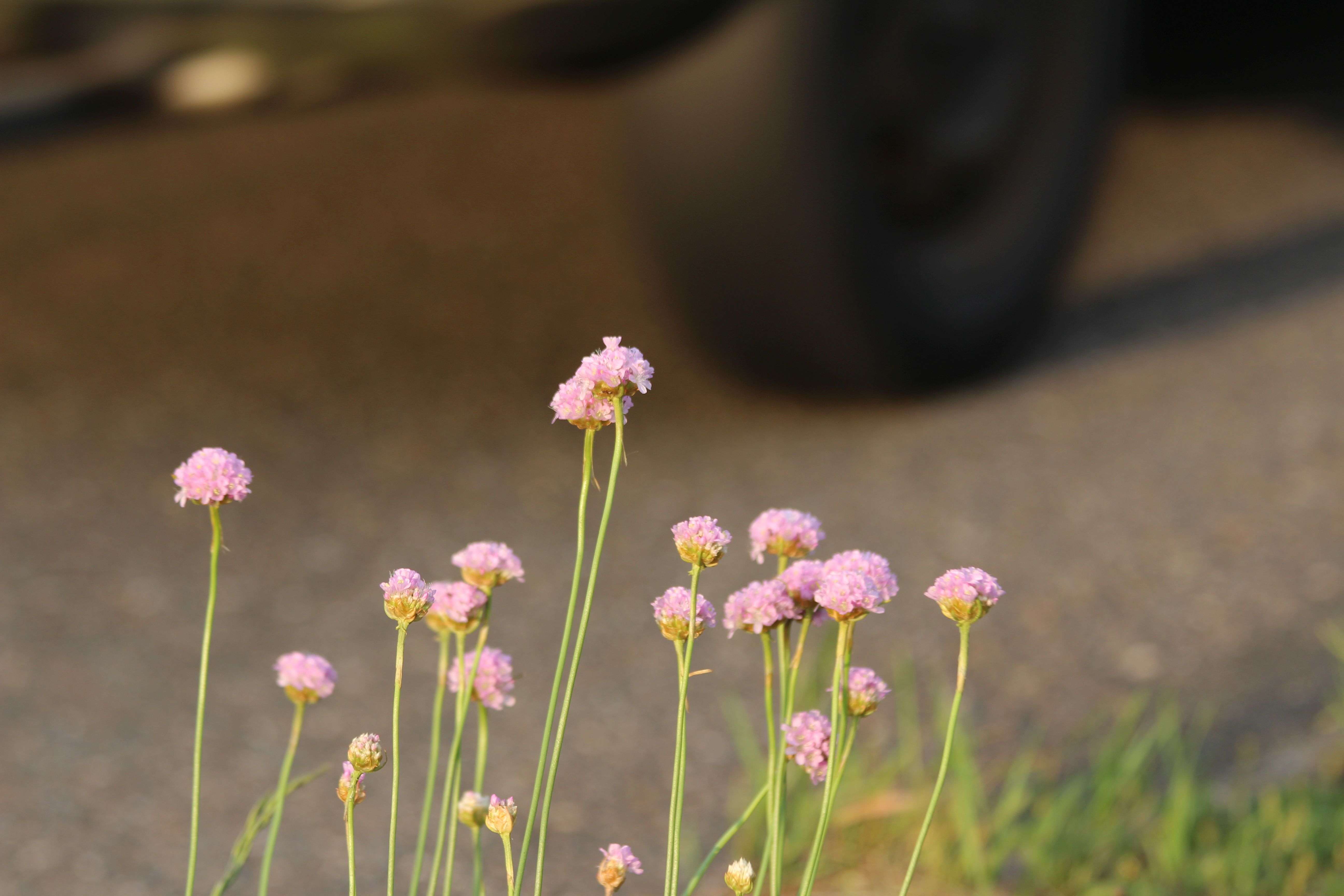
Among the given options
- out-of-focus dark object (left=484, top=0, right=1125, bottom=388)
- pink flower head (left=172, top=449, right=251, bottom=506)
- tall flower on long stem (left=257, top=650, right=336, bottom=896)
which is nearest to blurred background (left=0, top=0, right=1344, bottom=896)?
out-of-focus dark object (left=484, top=0, right=1125, bottom=388)

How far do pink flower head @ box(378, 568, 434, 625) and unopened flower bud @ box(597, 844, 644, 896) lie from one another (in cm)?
18

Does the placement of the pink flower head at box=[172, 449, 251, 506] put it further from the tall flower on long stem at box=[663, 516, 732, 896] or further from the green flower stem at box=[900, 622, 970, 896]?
the green flower stem at box=[900, 622, 970, 896]

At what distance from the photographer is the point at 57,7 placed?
195 centimetres

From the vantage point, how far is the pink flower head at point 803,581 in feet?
2.93

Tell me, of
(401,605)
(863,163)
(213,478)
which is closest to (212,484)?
(213,478)

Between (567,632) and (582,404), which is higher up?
(582,404)

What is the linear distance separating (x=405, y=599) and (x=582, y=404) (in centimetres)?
15

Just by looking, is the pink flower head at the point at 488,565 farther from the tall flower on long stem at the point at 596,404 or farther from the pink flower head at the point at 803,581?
the pink flower head at the point at 803,581

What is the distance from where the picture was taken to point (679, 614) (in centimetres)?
90

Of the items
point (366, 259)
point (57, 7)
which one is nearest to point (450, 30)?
point (57, 7)

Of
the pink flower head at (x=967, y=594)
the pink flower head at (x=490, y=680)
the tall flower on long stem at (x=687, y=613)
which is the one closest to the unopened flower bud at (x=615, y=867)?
the tall flower on long stem at (x=687, y=613)

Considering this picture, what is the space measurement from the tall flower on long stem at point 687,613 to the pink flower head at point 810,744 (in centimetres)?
6

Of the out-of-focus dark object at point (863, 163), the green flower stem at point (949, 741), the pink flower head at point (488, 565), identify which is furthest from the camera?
the out-of-focus dark object at point (863, 163)

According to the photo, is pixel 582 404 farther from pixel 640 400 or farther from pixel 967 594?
pixel 640 400
